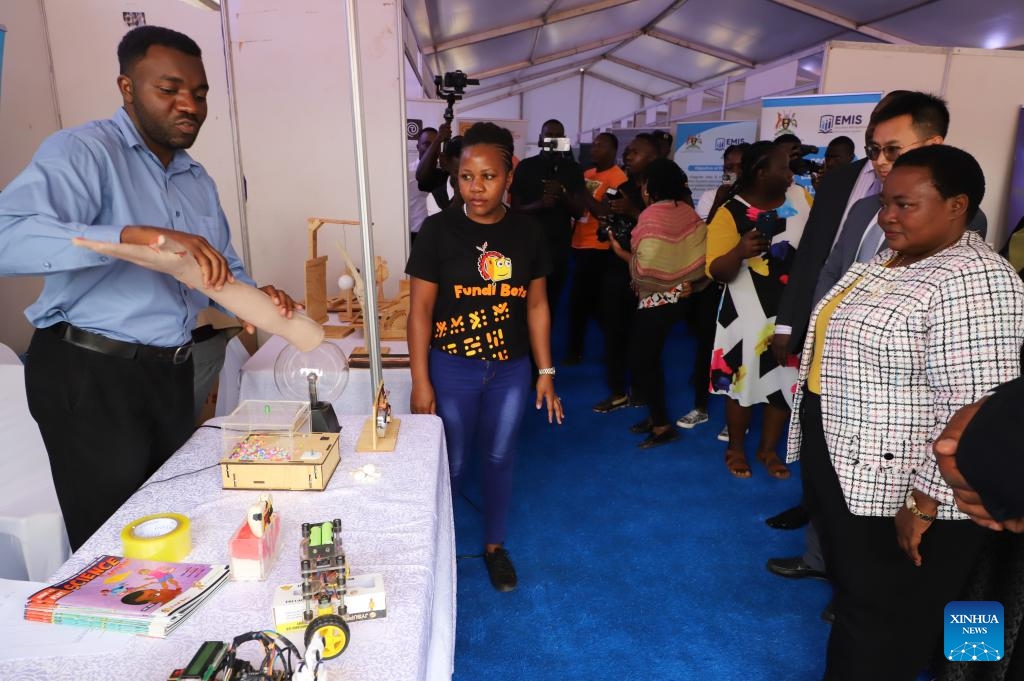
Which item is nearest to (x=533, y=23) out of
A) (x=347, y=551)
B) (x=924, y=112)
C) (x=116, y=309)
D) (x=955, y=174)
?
(x=924, y=112)

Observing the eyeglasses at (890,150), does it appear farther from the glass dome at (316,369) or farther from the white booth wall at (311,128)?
the white booth wall at (311,128)

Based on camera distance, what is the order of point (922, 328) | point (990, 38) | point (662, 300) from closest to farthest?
point (922, 328), point (662, 300), point (990, 38)

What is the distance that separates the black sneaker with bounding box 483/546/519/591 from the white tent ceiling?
17.2 feet

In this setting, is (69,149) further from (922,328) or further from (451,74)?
(451,74)

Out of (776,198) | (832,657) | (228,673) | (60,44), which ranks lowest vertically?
(832,657)

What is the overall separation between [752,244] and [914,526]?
147cm

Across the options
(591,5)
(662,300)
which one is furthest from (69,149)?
(591,5)

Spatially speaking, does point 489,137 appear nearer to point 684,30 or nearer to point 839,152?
point 839,152

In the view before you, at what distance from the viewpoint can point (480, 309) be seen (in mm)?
1816

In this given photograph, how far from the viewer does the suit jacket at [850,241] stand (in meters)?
1.78

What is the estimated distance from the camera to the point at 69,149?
1.21 m

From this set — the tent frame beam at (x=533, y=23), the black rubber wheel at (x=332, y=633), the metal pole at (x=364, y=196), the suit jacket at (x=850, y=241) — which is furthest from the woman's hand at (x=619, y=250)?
the tent frame beam at (x=533, y=23)

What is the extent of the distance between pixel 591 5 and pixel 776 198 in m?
8.21

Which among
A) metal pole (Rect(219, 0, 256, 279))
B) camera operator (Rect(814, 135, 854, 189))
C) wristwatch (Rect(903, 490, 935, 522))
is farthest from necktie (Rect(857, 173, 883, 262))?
metal pole (Rect(219, 0, 256, 279))
